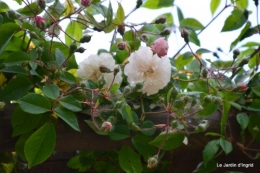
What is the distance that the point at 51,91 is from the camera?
50 centimetres

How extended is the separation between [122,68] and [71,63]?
0.08 meters

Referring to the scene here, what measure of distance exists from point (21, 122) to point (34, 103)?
0.16 ft

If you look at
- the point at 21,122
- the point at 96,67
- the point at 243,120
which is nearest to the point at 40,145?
the point at 21,122

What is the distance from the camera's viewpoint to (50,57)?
57 centimetres

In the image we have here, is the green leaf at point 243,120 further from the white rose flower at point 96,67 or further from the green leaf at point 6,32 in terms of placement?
the green leaf at point 6,32

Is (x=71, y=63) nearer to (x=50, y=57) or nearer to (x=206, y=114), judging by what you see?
(x=50, y=57)

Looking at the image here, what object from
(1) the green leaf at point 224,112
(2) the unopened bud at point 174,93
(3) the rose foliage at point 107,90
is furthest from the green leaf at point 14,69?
(1) the green leaf at point 224,112

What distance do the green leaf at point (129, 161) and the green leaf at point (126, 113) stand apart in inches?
2.5

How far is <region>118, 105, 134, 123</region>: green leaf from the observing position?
548mm

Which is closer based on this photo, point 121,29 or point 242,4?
point 121,29

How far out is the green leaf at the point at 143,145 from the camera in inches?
23.1

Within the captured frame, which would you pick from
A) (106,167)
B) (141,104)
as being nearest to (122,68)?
(141,104)

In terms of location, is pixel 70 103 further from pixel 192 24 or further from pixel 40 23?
pixel 192 24

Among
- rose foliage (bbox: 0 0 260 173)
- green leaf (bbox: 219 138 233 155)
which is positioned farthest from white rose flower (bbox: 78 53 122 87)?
green leaf (bbox: 219 138 233 155)
